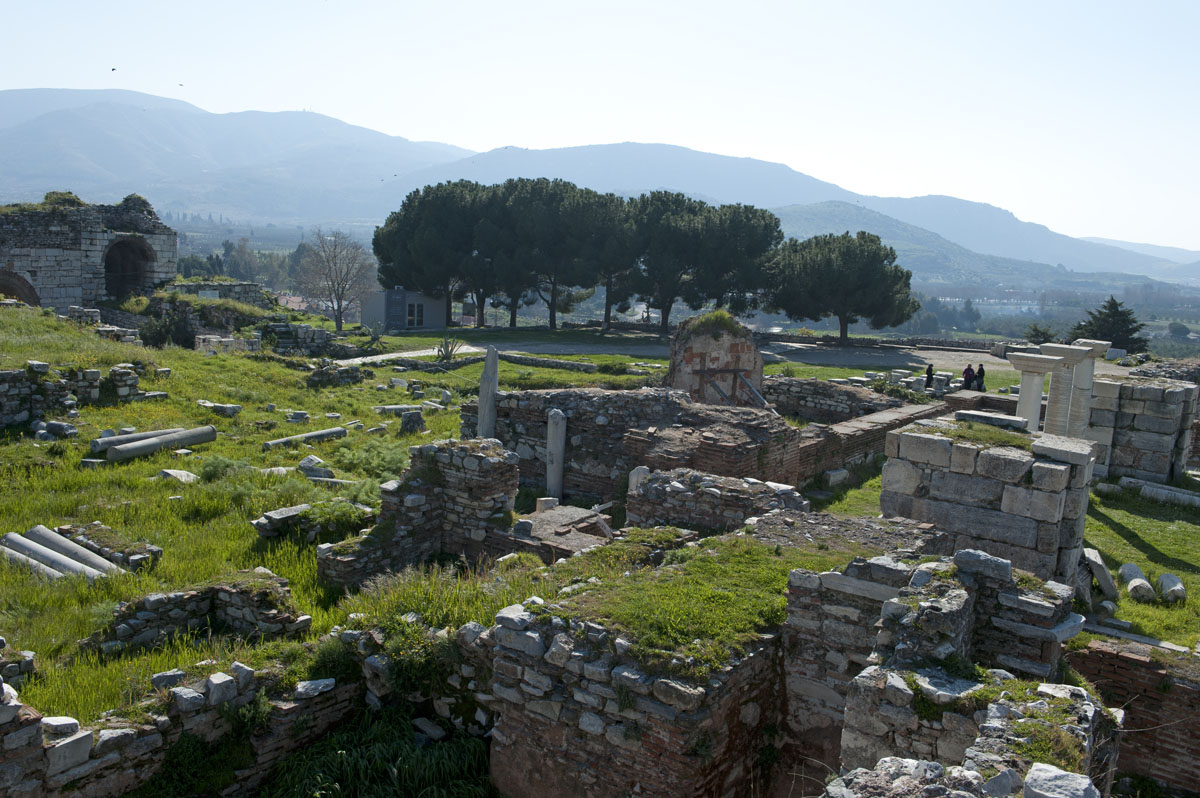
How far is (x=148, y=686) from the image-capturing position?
711 centimetres

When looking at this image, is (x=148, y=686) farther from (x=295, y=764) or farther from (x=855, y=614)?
(x=855, y=614)

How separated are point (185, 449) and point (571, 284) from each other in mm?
32224

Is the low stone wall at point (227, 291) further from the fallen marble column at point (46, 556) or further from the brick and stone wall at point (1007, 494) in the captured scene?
the brick and stone wall at point (1007, 494)

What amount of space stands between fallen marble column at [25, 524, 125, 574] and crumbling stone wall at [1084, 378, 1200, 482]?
17.7 metres

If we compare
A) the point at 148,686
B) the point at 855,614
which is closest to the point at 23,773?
the point at 148,686

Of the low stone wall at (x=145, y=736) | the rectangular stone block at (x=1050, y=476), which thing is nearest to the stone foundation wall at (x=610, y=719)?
the low stone wall at (x=145, y=736)

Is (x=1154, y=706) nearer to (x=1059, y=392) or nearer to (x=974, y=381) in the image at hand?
(x=1059, y=392)

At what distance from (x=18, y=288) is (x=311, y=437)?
2143 cm

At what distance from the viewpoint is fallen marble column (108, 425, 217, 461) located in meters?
15.3

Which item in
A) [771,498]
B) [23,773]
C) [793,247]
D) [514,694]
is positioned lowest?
[23,773]

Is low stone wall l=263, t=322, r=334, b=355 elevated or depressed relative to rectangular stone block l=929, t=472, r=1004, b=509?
depressed

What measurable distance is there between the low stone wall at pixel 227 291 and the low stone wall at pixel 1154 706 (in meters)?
34.4

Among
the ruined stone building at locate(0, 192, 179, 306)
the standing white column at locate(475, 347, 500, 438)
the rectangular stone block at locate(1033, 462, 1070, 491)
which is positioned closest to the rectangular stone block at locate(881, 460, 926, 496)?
the rectangular stone block at locate(1033, 462, 1070, 491)

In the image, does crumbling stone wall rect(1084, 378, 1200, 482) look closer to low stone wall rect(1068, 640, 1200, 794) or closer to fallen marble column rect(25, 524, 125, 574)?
low stone wall rect(1068, 640, 1200, 794)
